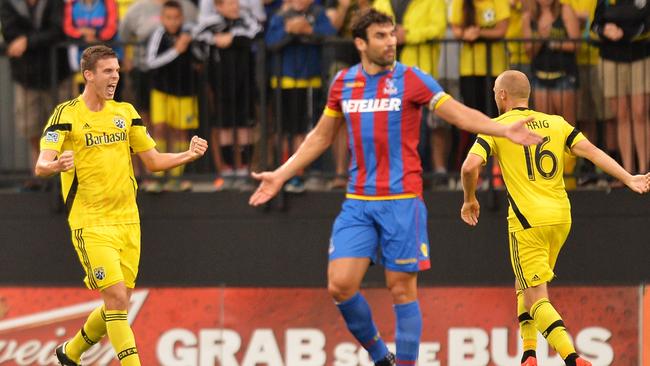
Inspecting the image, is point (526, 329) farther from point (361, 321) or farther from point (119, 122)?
point (119, 122)

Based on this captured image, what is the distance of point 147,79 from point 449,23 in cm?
296

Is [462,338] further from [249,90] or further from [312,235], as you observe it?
[249,90]

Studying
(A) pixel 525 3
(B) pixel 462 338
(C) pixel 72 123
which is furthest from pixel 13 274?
(A) pixel 525 3

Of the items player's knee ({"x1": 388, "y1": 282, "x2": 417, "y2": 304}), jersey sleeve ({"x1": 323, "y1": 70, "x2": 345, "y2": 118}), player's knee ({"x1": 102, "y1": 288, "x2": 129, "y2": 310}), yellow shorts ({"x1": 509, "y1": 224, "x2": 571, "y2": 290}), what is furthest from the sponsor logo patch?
yellow shorts ({"x1": 509, "y1": 224, "x2": 571, "y2": 290})

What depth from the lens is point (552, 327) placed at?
11086mm

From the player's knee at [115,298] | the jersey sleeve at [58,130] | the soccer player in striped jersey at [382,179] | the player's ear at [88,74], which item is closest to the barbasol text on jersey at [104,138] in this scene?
the jersey sleeve at [58,130]

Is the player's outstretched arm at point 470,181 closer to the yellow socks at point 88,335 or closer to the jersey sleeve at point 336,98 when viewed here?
the jersey sleeve at point 336,98

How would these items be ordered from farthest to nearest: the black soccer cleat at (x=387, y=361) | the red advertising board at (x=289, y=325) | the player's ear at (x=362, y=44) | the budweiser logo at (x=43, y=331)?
the budweiser logo at (x=43, y=331), the red advertising board at (x=289, y=325), the black soccer cleat at (x=387, y=361), the player's ear at (x=362, y=44)

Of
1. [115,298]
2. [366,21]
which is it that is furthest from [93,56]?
[366,21]

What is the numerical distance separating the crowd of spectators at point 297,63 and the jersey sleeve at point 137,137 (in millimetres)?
2609

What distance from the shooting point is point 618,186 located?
13766mm

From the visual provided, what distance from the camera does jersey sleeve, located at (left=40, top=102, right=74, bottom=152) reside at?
10945 mm

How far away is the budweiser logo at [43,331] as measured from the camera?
13062 millimetres

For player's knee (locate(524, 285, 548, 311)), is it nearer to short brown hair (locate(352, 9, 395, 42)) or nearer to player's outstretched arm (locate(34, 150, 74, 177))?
short brown hair (locate(352, 9, 395, 42))
